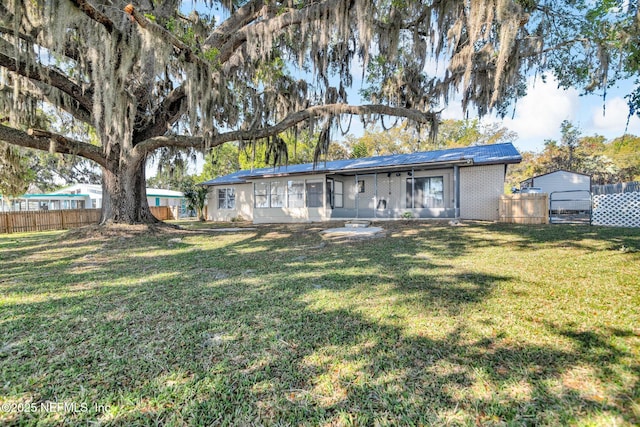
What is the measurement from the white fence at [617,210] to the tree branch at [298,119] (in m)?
7.90

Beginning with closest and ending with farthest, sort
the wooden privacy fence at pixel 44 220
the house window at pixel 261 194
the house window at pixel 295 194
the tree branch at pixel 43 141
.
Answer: the tree branch at pixel 43 141
the wooden privacy fence at pixel 44 220
the house window at pixel 295 194
the house window at pixel 261 194

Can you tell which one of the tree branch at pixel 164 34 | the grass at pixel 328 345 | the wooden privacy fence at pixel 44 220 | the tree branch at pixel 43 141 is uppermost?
the tree branch at pixel 164 34

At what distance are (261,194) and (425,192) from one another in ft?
28.9

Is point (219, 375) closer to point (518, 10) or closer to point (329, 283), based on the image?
point (329, 283)

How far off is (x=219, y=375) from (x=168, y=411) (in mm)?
376

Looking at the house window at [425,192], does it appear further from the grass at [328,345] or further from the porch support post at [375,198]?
the grass at [328,345]

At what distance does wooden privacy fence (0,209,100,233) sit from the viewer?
1337 centimetres

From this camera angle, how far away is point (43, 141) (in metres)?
7.92

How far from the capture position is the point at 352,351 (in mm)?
2318

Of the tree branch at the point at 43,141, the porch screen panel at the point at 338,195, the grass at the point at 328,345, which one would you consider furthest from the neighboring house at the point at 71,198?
the grass at the point at 328,345

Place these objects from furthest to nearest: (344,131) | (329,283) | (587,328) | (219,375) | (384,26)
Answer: (344,131), (384,26), (329,283), (587,328), (219,375)

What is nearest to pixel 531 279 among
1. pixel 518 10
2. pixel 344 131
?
pixel 518 10

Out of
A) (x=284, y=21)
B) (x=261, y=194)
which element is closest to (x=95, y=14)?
(x=284, y=21)

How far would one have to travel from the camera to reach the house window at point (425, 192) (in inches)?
547
